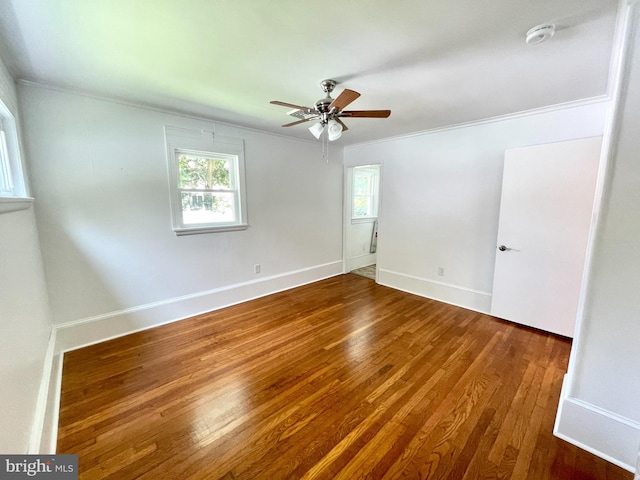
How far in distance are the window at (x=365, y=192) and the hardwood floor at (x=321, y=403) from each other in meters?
2.97

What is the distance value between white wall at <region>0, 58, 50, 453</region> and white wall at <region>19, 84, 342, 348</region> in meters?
0.37

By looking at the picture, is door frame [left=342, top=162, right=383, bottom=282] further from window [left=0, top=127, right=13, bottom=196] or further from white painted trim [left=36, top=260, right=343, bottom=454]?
window [left=0, top=127, right=13, bottom=196]

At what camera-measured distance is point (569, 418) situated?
1.54 m

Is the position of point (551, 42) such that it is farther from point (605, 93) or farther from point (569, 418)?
point (569, 418)

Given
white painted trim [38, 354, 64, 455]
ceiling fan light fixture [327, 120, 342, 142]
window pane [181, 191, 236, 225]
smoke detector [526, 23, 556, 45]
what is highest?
smoke detector [526, 23, 556, 45]

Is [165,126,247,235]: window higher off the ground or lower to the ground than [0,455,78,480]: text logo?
higher

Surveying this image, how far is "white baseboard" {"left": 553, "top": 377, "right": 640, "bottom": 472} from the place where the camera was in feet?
4.53

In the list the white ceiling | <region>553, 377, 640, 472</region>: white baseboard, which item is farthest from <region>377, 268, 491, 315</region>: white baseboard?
the white ceiling

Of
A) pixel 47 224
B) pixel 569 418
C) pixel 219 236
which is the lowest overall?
pixel 569 418

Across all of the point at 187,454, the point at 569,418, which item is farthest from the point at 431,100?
the point at 187,454

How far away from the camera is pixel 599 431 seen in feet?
4.80

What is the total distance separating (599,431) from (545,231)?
6.14 ft

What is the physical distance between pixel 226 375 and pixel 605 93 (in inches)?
161

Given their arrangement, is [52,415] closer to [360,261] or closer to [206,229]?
[206,229]
